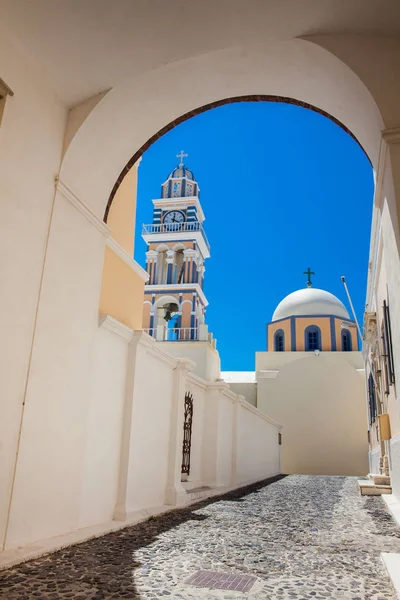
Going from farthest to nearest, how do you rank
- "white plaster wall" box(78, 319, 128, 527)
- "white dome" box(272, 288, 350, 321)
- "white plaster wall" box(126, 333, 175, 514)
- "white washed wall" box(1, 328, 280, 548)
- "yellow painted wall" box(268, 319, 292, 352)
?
1. "white dome" box(272, 288, 350, 321)
2. "yellow painted wall" box(268, 319, 292, 352)
3. "white plaster wall" box(126, 333, 175, 514)
4. "white plaster wall" box(78, 319, 128, 527)
5. "white washed wall" box(1, 328, 280, 548)

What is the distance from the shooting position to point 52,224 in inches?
172

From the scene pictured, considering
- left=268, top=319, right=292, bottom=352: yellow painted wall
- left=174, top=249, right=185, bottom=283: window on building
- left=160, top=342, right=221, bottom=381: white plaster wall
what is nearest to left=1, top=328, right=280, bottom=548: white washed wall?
left=160, top=342, right=221, bottom=381: white plaster wall

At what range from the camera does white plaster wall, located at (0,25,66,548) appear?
3.72 metres

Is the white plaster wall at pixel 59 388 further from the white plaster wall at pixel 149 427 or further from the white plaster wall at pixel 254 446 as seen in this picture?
the white plaster wall at pixel 254 446

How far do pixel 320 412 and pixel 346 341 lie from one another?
683 centimetres

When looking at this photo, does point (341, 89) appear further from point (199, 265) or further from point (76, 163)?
point (199, 265)

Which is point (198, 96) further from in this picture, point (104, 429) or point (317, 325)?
point (317, 325)

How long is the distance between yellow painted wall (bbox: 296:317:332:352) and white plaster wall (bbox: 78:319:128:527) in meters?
23.0

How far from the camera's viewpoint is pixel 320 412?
870 inches

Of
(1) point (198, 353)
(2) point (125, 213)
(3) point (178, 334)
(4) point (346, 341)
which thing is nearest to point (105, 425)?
(2) point (125, 213)

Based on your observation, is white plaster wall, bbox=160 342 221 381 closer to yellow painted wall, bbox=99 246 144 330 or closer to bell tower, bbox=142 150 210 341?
bell tower, bbox=142 150 210 341

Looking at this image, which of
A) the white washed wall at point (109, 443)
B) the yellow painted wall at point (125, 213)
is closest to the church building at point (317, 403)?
the white washed wall at point (109, 443)

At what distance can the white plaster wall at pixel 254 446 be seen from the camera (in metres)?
12.7

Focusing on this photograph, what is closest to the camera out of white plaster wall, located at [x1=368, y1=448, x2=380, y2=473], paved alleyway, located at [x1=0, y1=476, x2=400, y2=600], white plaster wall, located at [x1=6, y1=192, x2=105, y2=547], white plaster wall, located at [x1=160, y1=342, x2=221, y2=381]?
paved alleyway, located at [x1=0, y1=476, x2=400, y2=600]
